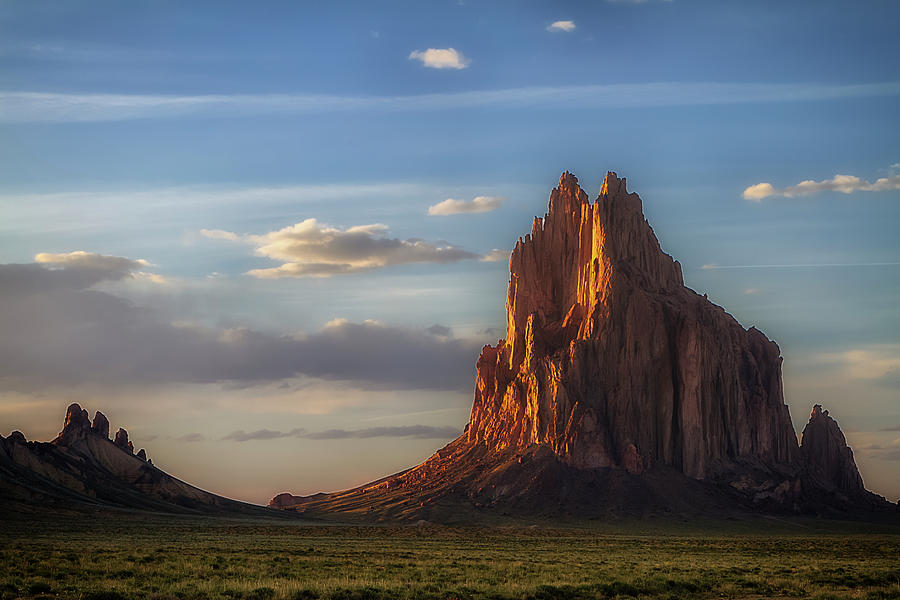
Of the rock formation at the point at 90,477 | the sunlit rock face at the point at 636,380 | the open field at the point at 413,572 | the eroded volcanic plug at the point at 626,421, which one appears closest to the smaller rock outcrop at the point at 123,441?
the rock formation at the point at 90,477

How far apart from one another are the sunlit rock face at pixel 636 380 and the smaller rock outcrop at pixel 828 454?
8.21 m

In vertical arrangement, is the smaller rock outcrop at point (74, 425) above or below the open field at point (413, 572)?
above

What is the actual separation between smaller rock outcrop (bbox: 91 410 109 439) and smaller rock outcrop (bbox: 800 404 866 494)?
445ft

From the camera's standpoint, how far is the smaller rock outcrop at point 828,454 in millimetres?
192000

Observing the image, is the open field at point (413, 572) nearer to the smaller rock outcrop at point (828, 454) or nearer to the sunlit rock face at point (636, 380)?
the sunlit rock face at point (636, 380)

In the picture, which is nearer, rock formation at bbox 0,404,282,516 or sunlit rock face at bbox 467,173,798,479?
rock formation at bbox 0,404,282,516

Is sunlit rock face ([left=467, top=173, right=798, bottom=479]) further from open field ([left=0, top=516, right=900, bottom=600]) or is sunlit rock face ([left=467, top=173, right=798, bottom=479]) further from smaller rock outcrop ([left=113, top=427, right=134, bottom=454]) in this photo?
open field ([left=0, top=516, right=900, bottom=600])

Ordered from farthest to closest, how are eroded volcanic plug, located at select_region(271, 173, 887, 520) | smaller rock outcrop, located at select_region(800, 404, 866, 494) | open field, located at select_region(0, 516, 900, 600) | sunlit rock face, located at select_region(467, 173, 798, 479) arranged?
1. smaller rock outcrop, located at select_region(800, 404, 866, 494)
2. sunlit rock face, located at select_region(467, 173, 798, 479)
3. eroded volcanic plug, located at select_region(271, 173, 887, 520)
4. open field, located at select_region(0, 516, 900, 600)

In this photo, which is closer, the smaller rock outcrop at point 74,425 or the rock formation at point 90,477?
the rock formation at point 90,477

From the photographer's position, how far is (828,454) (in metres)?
194

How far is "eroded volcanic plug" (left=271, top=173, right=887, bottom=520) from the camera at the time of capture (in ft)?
539

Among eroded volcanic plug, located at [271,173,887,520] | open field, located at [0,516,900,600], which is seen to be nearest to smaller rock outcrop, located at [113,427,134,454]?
eroded volcanic plug, located at [271,173,887,520]

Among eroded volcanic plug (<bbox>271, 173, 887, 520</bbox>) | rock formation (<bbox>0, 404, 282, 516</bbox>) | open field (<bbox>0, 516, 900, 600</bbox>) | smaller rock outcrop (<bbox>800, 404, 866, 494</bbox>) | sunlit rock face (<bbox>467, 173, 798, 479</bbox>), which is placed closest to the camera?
open field (<bbox>0, 516, 900, 600</bbox>)

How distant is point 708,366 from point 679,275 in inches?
1047
